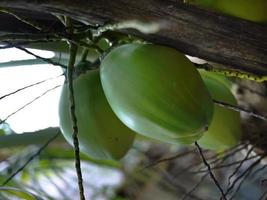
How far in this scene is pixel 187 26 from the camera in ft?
1.71

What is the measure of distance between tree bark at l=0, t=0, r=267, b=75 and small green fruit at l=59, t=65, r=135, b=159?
126 mm

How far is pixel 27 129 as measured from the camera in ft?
3.16

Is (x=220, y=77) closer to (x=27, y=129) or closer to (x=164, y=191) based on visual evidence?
(x=27, y=129)

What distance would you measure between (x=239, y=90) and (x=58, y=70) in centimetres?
35

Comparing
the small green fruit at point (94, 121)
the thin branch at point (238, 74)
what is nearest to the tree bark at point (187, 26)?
the thin branch at point (238, 74)

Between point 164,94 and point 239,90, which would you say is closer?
point 164,94

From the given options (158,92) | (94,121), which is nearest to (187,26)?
(158,92)

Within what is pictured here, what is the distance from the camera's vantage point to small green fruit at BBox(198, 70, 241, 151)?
760mm

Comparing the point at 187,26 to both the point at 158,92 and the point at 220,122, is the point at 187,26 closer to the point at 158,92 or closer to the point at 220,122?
the point at 158,92

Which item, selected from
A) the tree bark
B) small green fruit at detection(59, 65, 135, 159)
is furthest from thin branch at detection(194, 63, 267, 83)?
small green fruit at detection(59, 65, 135, 159)

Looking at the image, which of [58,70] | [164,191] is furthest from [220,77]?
[164,191]

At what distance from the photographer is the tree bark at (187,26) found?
49cm

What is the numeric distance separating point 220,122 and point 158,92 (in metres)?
0.26

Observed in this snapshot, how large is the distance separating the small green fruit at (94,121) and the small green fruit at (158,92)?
83mm
